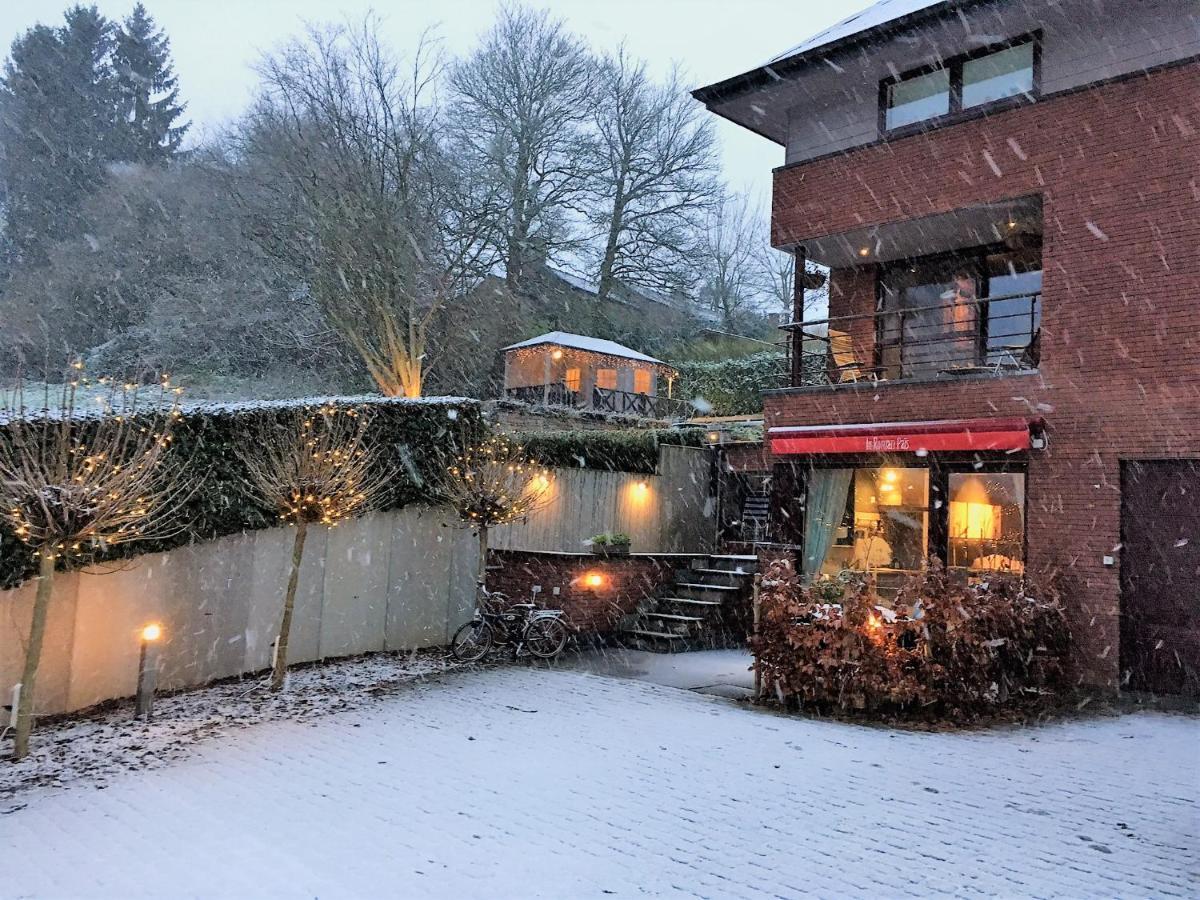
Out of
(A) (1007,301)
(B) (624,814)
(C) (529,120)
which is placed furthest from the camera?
(C) (529,120)

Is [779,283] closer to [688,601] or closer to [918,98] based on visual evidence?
[918,98]

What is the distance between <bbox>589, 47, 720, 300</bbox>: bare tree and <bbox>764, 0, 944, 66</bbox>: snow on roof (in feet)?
72.0

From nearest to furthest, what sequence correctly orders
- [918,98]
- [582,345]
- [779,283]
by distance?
[918,98], [582,345], [779,283]

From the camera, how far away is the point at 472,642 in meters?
10.9

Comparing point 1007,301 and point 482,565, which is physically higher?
point 1007,301

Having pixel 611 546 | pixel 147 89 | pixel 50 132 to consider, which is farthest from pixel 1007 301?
pixel 147 89

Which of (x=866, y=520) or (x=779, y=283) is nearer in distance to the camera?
(x=866, y=520)

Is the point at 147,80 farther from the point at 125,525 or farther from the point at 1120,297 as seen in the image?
the point at 1120,297

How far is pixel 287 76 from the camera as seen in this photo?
2523 cm

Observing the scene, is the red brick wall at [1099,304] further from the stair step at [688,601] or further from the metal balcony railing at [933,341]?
the stair step at [688,601]

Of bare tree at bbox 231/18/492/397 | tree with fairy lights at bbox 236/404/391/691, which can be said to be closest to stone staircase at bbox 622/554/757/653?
tree with fairy lights at bbox 236/404/391/691

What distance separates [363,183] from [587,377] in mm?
10383

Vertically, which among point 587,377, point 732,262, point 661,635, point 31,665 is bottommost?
point 661,635

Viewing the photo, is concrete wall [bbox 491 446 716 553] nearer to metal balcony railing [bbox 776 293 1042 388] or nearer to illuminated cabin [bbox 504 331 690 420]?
metal balcony railing [bbox 776 293 1042 388]
